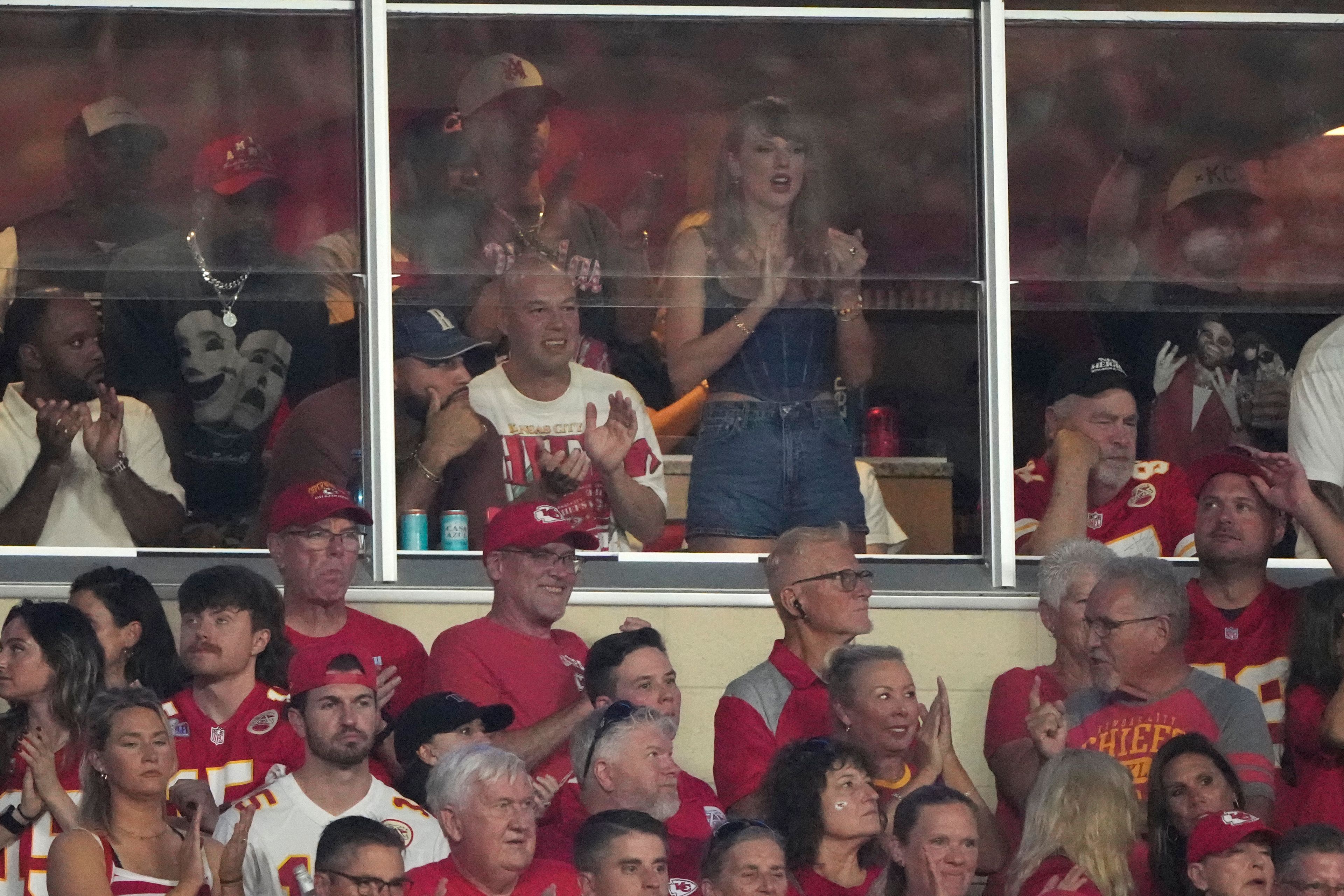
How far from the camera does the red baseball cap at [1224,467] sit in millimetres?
6801

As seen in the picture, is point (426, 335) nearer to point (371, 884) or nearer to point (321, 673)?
point (321, 673)

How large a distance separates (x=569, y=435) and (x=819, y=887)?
2025mm

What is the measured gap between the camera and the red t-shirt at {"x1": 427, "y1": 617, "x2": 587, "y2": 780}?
6250 mm

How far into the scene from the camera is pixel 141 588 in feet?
20.8

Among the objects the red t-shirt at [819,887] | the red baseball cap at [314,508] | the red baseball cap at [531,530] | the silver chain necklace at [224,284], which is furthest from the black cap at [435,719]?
the silver chain necklace at [224,284]

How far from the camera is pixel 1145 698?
6285 millimetres

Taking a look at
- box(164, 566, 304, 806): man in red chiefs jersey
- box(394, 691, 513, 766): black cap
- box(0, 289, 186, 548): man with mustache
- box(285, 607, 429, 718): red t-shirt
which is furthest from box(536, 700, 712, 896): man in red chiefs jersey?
box(0, 289, 186, 548): man with mustache

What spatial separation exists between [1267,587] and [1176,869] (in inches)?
51.5

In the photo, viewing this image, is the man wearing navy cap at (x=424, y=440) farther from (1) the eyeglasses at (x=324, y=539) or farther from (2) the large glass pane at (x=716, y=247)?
(1) the eyeglasses at (x=324, y=539)

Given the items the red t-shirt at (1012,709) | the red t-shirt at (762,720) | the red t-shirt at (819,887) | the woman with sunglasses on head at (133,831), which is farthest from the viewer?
the red t-shirt at (1012,709)

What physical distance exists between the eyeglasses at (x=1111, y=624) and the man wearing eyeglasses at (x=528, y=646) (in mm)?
1448

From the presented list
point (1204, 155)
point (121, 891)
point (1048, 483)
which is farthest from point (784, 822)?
point (1204, 155)

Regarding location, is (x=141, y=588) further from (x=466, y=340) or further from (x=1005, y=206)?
(x=1005, y=206)

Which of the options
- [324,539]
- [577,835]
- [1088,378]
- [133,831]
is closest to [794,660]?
[577,835]
